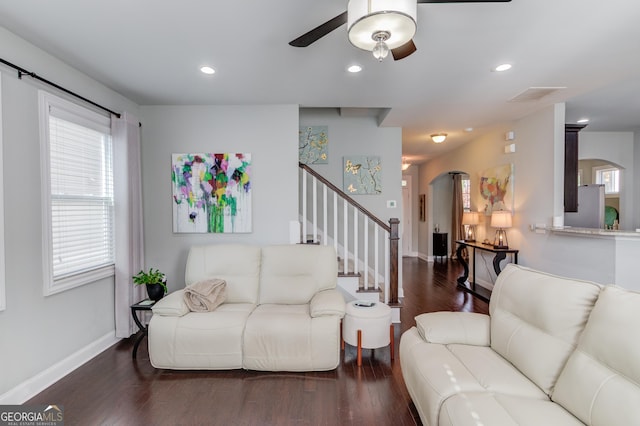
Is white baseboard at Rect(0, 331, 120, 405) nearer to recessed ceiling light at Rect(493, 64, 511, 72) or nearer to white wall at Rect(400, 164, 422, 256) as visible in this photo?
recessed ceiling light at Rect(493, 64, 511, 72)

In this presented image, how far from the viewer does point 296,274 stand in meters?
3.03

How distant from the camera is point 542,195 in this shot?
3.95 m

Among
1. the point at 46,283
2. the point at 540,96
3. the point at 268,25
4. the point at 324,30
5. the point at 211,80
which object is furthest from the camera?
the point at 540,96

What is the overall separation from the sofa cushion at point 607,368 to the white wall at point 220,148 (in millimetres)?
2850

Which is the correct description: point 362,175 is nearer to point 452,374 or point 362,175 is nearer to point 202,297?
point 202,297

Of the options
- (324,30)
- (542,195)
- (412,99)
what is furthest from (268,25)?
(542,195)

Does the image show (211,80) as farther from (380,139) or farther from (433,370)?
(433,370)

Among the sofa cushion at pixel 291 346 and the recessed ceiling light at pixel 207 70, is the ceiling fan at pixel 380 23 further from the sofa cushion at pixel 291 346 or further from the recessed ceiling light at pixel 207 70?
the sofa cushion at pixel 291 346

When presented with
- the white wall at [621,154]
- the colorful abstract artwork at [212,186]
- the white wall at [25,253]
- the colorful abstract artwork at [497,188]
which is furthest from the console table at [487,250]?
the white wall at [25,253]

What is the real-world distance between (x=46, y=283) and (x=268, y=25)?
267cm

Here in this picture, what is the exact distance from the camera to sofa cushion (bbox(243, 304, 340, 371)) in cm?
243

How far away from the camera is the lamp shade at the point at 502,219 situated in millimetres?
4363

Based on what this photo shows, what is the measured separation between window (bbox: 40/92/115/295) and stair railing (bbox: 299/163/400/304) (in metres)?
2.15

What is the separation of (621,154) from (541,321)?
561cm
